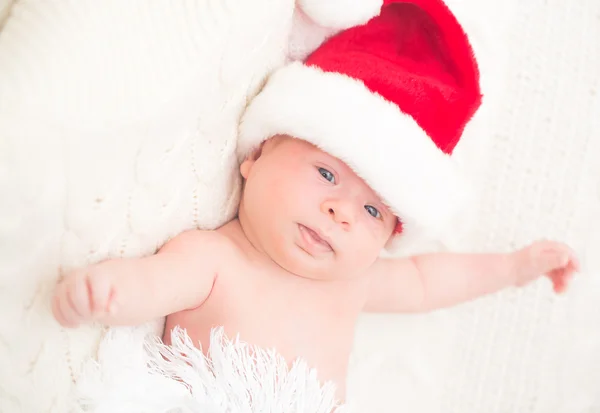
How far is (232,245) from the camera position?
0.89 meters

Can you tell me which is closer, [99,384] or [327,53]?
[99,384]

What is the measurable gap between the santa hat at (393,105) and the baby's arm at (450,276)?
0.11 metres

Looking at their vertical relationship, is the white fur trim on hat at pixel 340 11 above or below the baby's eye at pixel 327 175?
above

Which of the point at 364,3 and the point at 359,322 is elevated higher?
the point at 364,3

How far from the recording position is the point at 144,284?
715mm

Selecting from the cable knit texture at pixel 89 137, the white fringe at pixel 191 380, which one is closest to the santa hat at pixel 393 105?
the cable knit texture at pixel 89 137

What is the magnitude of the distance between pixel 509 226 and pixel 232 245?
58 centimetres

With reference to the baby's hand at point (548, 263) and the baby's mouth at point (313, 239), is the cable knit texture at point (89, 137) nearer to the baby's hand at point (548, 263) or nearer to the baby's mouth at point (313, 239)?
the baby's mouth at point (313, 239)

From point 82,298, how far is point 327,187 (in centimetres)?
38

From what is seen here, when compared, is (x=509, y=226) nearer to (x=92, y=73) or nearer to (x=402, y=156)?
(x=402, y=156)

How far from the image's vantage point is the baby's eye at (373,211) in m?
0.91

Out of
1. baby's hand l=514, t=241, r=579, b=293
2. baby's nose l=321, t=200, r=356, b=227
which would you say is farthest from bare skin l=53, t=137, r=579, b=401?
baby's hand l=514, t=241, r=579, b=293

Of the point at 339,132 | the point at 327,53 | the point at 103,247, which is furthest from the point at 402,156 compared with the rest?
the point at 103,247

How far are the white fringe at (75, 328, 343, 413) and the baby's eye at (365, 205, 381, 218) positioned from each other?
0.24m
